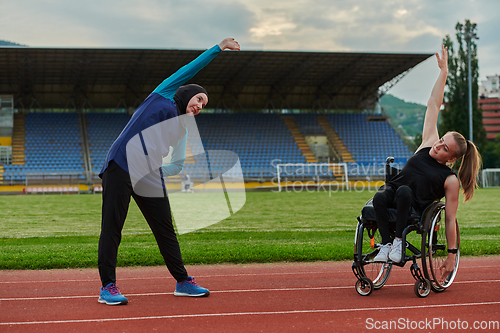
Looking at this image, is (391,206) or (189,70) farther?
(391,206)

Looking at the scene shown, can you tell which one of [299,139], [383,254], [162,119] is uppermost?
[299,139]

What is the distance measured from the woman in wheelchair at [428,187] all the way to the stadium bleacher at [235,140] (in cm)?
3209

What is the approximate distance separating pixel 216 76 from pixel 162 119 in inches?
1494

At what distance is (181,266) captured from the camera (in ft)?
15.5

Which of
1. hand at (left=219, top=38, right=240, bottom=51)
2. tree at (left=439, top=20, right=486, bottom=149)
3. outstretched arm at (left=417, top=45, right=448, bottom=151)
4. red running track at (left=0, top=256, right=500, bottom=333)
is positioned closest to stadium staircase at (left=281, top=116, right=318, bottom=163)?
tree at (left=439, top=20, right=486, bottom=149)

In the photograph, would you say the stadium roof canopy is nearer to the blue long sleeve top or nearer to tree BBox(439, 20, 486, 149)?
tree BBox(439, 20, 486, 149)

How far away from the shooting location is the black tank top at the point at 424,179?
4559mm

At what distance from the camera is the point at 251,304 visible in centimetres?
442

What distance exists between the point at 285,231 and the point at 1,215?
10.4 meters

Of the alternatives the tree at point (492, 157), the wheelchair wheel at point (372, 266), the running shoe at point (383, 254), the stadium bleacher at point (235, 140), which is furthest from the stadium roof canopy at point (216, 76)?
the tree at point (492, 157)

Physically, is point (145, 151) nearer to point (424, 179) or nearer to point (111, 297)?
point (111, 297)

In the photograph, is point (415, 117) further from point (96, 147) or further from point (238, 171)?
point (238, 171)

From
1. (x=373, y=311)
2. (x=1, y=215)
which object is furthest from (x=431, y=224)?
(x=1, y=215)

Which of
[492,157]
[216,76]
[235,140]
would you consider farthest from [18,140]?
[492,157]
